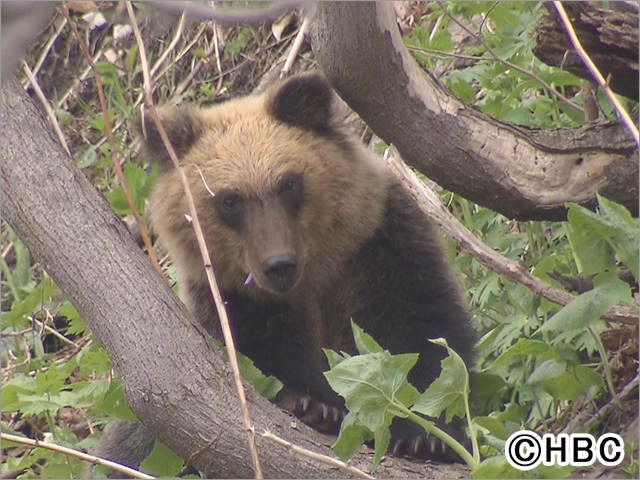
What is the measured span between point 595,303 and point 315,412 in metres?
1.09

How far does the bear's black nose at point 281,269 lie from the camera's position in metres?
3.62

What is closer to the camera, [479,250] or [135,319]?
[135,319]

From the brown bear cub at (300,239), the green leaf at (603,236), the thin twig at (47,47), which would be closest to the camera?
the green leaf at (603,236)

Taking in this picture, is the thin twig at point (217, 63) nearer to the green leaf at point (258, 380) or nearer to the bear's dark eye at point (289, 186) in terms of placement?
the bear's dark eye at point (289, 186)

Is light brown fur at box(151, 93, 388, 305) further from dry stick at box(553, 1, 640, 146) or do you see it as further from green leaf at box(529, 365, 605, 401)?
dry stick at box(553, 1, 640, 146)

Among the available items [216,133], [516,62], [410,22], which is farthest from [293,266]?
[410,22]

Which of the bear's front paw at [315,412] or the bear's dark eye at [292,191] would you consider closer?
the bear's front paw at [315,412]

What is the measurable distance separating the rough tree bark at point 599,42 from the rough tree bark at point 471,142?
0.18 meters

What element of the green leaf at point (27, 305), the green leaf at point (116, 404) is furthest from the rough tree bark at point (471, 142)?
the green leaf at point (27, 305)

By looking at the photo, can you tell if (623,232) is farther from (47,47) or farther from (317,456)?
(47,47)

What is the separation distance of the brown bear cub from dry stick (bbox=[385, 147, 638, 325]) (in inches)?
10.9

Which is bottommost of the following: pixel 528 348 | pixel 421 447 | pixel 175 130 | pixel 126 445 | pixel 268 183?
pixel 126 445

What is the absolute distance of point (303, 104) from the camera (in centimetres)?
415

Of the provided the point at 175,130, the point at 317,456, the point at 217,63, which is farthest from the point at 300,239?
the point at 217,63
